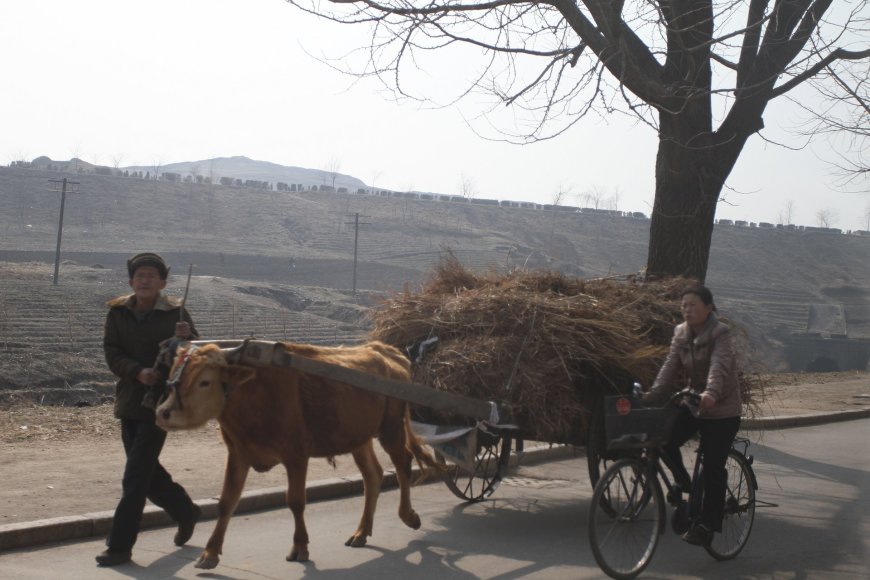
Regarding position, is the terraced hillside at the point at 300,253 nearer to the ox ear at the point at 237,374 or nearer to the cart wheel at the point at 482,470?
the cart wheel at the point at 482,470

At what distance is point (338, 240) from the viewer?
3684 inches

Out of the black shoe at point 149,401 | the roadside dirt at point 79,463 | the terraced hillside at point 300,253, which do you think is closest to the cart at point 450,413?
the black shoe at point 149,401

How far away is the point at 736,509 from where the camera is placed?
7.60m

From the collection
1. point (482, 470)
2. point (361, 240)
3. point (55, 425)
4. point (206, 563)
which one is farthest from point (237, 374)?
point (361, 240)

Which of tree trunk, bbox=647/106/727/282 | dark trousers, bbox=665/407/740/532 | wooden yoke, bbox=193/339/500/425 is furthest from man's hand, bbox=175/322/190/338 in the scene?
tree trunk, bbox=647/106/727/282

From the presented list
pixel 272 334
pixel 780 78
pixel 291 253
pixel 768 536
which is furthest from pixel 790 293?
pixel 768 536

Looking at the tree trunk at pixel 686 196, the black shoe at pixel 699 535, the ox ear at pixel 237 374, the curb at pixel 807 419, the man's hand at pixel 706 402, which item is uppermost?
the tree trunk at pixel 686 196

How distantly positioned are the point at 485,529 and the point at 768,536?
2.31m

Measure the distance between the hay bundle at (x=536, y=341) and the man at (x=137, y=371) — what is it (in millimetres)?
2151

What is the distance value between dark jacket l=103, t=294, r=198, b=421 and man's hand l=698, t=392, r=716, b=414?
3.42 metres

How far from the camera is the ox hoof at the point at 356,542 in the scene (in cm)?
752

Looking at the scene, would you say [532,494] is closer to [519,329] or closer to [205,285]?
[519,329]

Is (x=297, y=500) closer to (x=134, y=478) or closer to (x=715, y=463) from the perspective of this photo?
(x=134, y=478)

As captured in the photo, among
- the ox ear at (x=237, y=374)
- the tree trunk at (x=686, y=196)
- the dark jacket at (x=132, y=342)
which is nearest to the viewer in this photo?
the ox ear at (x=237, y=374)
